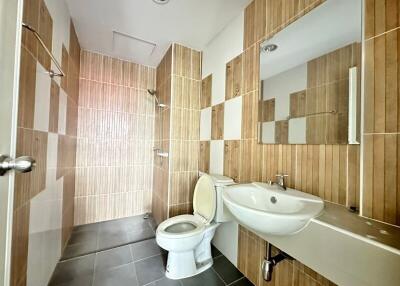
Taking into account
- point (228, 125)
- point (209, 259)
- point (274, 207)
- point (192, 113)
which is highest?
point (192, 113)

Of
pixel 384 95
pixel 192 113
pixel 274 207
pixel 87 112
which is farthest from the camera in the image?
pixel 87 112

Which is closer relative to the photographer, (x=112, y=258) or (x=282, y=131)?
(x=282, y=131)

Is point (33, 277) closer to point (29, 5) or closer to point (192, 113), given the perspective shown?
point (29, 5)

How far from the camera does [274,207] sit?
1011 millimetres

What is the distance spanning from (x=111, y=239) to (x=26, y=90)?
1.73m

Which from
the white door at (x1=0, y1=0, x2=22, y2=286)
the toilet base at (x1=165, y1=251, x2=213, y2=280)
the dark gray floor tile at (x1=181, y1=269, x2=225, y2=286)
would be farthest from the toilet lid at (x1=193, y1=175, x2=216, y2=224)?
the white door at (x1=0, y1=0, x2=22, y2=286)

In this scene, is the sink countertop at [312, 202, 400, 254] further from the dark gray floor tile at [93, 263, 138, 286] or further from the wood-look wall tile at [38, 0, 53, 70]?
the wood-look wall tile at [38, 0, 53, 70]

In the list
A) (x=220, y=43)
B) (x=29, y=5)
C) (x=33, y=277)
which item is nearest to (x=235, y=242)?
(x=33, y=277)

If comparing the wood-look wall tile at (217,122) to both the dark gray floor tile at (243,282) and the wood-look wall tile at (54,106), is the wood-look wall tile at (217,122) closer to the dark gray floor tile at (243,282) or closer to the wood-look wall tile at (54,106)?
the dark gray floor tile at (243,282)

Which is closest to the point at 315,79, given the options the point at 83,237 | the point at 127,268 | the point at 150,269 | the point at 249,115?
the point at 249,115

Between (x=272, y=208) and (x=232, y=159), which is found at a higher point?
(x=232, y=159)

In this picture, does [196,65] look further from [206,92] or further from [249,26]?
[249,26]

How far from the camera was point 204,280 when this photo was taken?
1.42 m

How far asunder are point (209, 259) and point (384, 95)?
5.58 ft
